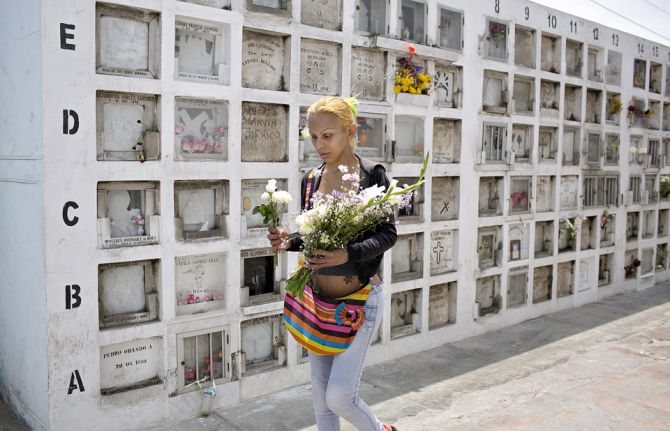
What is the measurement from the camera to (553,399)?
4270mm

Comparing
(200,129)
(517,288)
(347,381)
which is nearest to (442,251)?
(517,288)

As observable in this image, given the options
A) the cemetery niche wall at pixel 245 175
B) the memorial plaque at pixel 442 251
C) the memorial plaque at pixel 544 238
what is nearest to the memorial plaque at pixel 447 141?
the cemetery niche wall at pixel 245 175

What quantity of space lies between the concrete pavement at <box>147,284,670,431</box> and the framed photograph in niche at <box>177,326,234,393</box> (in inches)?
9.5

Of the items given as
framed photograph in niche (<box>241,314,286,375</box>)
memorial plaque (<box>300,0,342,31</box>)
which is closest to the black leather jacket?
framed photograph in niche (<box>241,314,286,375</box>)

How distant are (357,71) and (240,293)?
Answer: 6.81 ft

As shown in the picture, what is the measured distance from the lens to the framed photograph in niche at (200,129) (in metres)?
3.98

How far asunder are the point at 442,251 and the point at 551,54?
3.01 metres

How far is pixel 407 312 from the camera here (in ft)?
17.9

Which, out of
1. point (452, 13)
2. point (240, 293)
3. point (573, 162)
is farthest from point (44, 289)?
point (573, 162)

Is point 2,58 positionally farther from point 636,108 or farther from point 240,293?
point 636,108

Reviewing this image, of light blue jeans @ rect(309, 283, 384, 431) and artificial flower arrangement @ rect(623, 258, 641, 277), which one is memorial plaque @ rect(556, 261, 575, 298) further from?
light blue jeans @ rect(309, 283, 384, 431)

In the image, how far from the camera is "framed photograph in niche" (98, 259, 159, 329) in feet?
12.3

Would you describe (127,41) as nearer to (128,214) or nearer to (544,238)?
(128,214)

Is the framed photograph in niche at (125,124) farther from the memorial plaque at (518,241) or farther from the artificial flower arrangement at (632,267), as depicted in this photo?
the artificial flower arrangement at (632,267)
